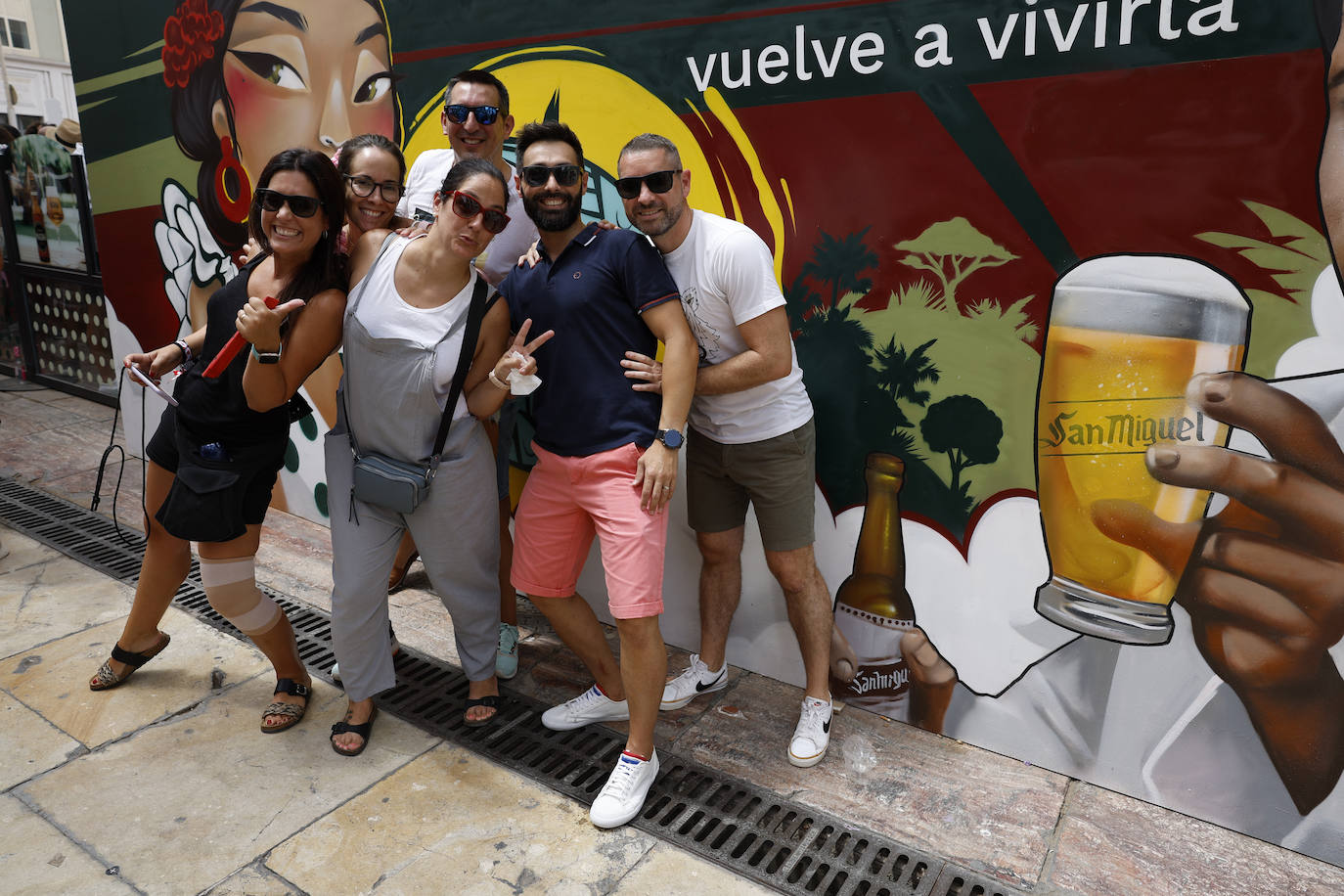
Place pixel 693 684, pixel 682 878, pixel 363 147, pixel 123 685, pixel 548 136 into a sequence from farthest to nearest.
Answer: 1. pixel 123 685
2. pixel 693 684
3. pixel 363 147
4. pixel 548 136
5. pixel 682 878

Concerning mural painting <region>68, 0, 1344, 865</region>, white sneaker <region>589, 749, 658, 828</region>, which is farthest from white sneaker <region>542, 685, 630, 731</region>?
mural painting <region>68, 0, 1344, 865</region>

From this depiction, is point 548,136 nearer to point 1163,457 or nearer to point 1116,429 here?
point 1116,429

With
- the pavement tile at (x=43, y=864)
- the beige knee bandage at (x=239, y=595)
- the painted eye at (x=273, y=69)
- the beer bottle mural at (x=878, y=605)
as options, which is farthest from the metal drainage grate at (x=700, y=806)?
the painted eye at (x=273, y=69)

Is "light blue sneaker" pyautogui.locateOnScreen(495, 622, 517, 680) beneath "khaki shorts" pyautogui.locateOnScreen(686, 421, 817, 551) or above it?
beneath

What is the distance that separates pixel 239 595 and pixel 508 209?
5.80 feet

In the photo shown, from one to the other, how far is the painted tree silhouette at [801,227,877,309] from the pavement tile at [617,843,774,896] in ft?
6.31

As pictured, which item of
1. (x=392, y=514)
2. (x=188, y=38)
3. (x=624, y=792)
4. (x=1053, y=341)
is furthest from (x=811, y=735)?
(x=188, y=38)

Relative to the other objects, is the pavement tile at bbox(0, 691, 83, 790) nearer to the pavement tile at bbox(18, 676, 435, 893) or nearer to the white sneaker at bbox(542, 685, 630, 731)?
the pavement tile at bbox(18, 676, 435, 893)

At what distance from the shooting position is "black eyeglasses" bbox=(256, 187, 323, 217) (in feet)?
9.60

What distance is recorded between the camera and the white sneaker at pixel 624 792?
9.68 ft

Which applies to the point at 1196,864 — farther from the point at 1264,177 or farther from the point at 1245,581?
the point at 1264,177

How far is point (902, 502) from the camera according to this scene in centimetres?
333

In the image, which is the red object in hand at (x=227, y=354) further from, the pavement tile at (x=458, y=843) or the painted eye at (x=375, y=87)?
the painted eye at (x=375, y=87)

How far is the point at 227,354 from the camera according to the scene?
9.48 ft
